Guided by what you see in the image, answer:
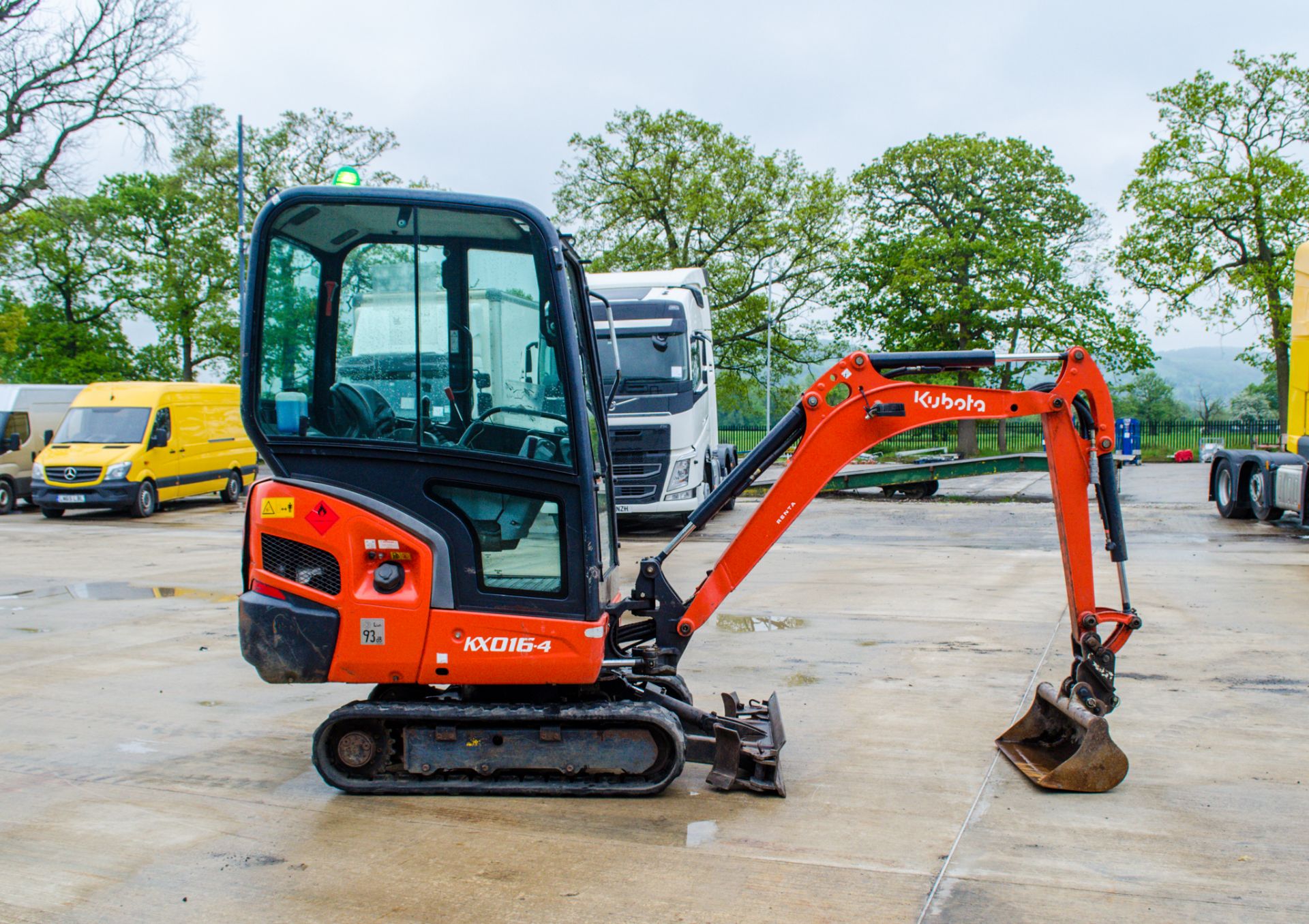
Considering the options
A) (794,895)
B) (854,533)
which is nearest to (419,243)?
(794,895)

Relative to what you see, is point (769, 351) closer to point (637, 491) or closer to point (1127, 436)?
point (1127, 436)

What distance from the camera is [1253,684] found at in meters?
7.21

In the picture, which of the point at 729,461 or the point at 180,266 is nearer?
the point at 729,461

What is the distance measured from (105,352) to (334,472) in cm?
4194

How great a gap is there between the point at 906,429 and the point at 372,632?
2771 mm

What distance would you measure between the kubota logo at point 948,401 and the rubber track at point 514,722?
78.3 inches

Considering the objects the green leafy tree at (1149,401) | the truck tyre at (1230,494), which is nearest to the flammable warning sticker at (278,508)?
the truck tyre at (1230,494)

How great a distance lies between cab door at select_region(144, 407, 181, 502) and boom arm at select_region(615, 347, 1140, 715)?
55.4ft

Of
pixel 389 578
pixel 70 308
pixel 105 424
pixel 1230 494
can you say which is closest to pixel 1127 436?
pixel 1230 494

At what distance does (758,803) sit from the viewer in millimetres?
5027

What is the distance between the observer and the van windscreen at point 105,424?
19.6 meters

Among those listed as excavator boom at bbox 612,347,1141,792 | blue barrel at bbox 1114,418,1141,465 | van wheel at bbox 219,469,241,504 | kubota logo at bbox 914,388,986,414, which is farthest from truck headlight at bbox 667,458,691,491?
blue barrel at bbox 1114,418,1141,465

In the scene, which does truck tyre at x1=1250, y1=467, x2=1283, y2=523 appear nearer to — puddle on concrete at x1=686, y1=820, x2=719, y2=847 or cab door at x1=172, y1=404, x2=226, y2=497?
puddle on concrete at x1=686, y1=820, x2=719, y2=847

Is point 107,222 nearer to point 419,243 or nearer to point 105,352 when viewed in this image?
point 105,352
